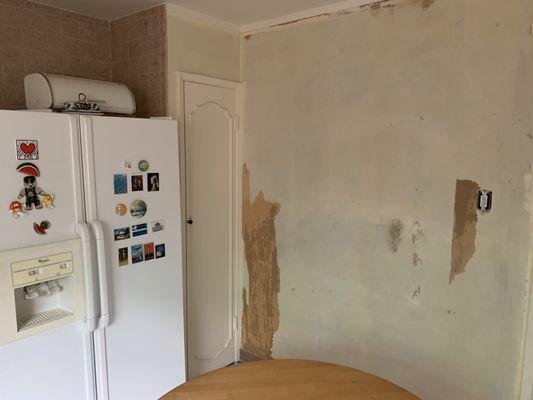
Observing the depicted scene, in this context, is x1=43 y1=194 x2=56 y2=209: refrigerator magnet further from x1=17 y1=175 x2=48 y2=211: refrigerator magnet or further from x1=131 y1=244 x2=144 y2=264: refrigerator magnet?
x1=131 y1=244 x2=144 y2=264: refrigerator magnet

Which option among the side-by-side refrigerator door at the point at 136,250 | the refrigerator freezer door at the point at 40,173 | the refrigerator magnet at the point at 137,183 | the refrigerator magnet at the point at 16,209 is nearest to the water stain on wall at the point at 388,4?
the side-by-side refrigerator door at the point at 136,250

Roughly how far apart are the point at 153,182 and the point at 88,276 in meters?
0.56

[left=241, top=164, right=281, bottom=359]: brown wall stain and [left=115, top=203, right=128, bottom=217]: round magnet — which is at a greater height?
[left=115, top=203, right=128, bottom=217]: round magnet

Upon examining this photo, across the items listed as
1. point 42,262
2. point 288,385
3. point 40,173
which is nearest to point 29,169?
point 40,173

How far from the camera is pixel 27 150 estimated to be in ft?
5.15

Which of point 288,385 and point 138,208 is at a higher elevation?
point 138,208

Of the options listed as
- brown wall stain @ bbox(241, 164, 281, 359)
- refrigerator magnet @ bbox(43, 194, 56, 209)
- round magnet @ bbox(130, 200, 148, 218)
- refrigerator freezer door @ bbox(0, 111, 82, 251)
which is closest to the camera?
refrigerator freezer door @ bbox(0, 111, 82, 251)

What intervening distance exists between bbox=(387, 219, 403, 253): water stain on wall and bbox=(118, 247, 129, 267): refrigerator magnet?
1.41m

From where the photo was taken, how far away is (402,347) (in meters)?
2.25

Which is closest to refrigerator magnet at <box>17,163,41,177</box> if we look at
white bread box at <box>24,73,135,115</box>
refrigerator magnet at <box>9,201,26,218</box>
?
refrigerator magnet at <box>9,201,26,218</box>

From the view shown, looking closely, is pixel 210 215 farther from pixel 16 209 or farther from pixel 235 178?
pixel 16 209

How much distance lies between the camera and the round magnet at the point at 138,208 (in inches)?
77.8

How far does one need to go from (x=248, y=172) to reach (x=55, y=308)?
1.53 metres

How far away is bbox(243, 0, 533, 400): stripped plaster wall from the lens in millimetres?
1864
